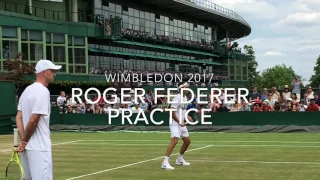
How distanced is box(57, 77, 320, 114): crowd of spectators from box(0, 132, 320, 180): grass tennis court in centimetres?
476

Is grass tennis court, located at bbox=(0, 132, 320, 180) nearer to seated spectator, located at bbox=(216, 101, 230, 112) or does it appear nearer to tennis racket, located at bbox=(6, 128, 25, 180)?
tennis racket, located at bbox=(6, 128, 25, 180)

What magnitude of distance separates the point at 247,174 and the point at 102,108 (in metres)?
19.1

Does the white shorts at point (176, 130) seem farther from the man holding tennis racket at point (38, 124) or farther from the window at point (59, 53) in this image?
the window at point (59, 53)

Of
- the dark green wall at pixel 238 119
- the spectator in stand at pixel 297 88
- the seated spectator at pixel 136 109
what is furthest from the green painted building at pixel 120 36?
the spectator in stand at pixel 297 88

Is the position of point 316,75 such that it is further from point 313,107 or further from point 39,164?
point 39,164

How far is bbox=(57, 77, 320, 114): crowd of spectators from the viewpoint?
25188 millimetres

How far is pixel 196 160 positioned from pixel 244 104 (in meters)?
12.8

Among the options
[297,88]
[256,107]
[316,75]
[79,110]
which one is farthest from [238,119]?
[316,75]

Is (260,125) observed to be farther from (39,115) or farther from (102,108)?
(39,115)

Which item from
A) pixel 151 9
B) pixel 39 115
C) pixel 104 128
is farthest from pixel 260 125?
pixel 151 9

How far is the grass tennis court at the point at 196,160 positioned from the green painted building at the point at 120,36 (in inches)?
977

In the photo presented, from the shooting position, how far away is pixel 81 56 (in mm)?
50469

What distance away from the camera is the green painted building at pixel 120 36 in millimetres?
44641

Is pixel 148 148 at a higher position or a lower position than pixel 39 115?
lower
